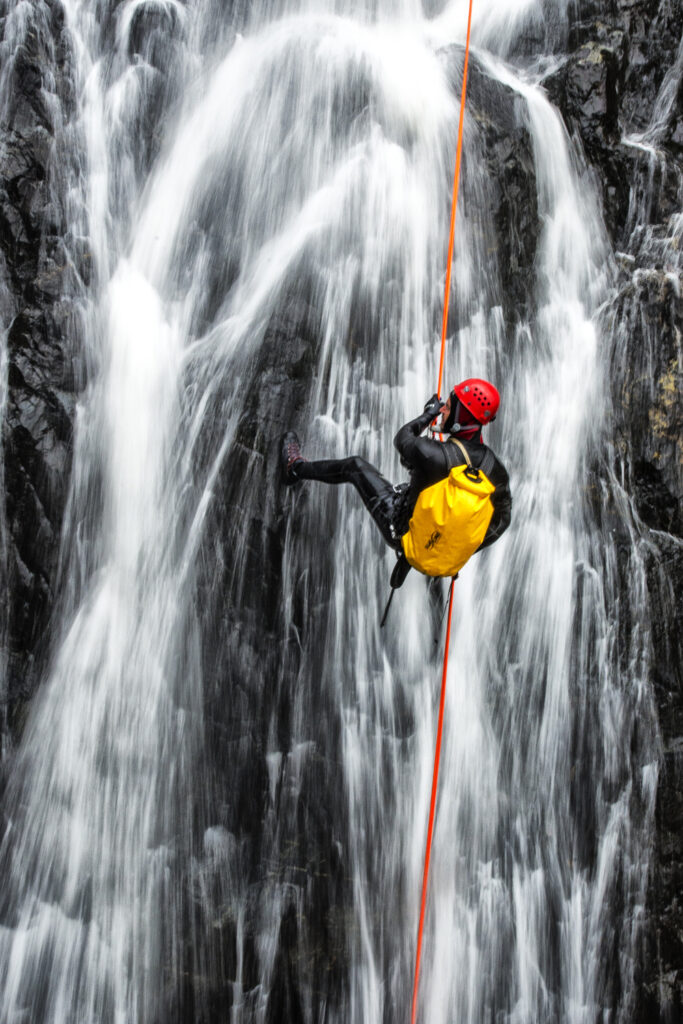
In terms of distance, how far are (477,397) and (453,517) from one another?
76cm

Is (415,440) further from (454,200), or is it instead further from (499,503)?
(454,200)

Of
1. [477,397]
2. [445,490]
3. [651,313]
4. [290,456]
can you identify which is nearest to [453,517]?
[445,490]

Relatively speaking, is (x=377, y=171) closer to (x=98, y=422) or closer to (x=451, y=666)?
(x=98, y=422)

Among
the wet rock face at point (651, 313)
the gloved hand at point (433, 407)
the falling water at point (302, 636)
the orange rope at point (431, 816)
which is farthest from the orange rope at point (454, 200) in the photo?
the orange rope at point (431, 816)

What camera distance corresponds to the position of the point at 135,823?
241 inches

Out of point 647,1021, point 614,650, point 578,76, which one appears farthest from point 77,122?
point 647,1021

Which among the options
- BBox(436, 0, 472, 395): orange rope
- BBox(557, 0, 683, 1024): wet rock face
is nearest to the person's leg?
BBox(436, 0, 472, 395): orange rope

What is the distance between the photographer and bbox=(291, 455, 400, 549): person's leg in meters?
5.64

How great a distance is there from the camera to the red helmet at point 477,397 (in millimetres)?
5137

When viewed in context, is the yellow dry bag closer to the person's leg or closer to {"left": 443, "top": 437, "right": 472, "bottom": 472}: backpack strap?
{"left": 443, "top": 437, "right": 472, "bottom": 472}: backpack strap

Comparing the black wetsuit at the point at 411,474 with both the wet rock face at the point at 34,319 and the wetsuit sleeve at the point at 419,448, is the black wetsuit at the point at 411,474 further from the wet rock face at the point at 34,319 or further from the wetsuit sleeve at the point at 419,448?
the wet rock face at the point at 34,319

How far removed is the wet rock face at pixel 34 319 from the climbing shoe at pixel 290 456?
1.68m

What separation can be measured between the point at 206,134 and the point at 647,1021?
8282 mm

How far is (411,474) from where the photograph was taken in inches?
210
